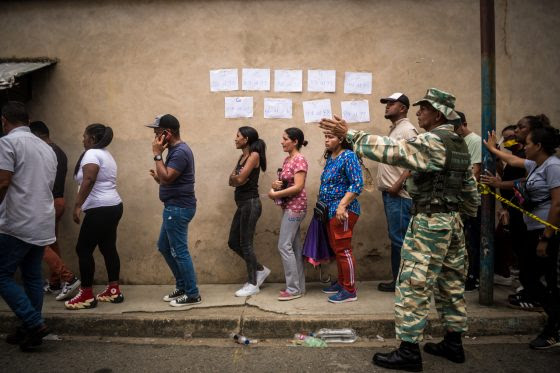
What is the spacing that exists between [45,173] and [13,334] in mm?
1486

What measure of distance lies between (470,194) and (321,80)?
2.40m

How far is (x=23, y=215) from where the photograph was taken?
12.4ft

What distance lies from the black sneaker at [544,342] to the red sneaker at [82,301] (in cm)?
416

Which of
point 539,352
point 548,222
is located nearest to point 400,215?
point 548,222


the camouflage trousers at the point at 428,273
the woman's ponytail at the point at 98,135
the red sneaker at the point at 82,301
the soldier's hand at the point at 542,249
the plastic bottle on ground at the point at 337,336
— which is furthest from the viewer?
the woman's ponytail at the point at 98,135

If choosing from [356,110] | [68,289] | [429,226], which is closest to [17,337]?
[68,289]

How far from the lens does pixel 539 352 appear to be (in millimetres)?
3762

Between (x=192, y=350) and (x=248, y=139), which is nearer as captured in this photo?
(x=192, y=350)

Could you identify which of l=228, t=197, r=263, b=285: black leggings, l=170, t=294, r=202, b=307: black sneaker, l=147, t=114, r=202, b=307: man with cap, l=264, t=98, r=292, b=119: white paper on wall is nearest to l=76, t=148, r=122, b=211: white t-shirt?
l=147, t=114, r=202, b=307: man with cap

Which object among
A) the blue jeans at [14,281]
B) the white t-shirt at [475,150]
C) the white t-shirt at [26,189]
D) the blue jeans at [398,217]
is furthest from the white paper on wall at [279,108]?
the blue jeans at [14,281]

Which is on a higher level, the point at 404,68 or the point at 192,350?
the point at 404,68

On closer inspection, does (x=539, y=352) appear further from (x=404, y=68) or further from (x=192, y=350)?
(x=404, y=68)

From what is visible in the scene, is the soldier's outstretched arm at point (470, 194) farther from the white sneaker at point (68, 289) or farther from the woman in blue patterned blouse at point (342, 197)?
the white sneaker at point (68, 289)

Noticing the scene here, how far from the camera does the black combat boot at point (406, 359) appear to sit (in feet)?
11.2
